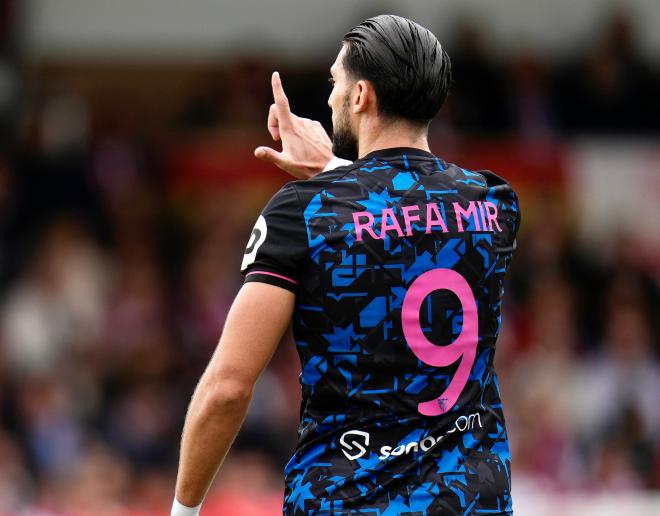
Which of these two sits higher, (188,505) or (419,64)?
(419,64)

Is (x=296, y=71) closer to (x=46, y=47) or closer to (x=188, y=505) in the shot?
(x=46, y=47)

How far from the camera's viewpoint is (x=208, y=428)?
279cm

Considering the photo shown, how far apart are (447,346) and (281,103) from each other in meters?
0.81

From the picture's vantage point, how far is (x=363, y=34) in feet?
9.59

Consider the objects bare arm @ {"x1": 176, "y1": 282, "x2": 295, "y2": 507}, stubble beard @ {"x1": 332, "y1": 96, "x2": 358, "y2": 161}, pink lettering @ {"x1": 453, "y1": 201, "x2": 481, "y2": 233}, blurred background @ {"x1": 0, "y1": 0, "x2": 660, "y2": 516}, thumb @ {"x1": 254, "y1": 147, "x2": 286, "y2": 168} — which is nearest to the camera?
bare arm @ {"x1": 176, "y1": 282, "x2": 295, "y2": 507}

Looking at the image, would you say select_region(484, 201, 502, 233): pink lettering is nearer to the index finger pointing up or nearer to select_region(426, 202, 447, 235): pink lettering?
select_region(426, 202, 447, 235): pink lettering

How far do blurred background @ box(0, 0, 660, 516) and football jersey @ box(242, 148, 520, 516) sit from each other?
3901mm

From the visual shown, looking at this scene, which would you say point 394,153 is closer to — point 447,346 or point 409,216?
point 409,216

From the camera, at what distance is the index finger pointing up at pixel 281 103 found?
319 centimetres

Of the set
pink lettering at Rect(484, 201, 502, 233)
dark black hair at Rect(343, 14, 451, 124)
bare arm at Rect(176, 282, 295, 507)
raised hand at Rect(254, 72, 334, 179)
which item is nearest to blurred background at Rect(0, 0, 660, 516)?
raised hand at Rect(254, 72, 334, 179)

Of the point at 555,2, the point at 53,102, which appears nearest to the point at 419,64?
the point at 53,102

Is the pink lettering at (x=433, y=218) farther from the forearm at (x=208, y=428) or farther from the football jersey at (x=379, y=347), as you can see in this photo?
the forearm at (x=208, y=428)

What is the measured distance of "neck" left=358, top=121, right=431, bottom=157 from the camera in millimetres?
2941

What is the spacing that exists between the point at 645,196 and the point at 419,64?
8.35 metres
